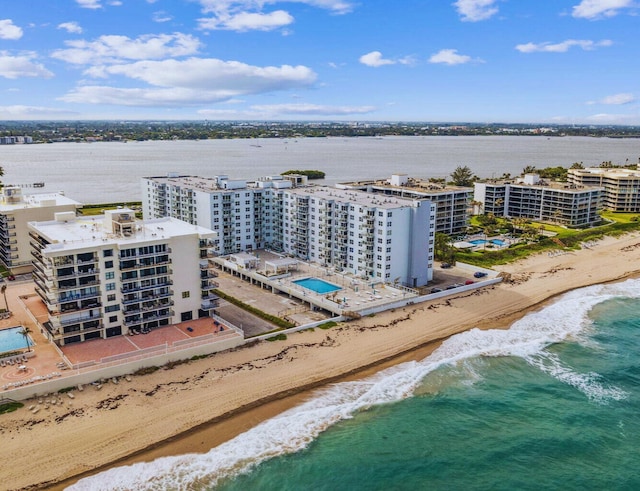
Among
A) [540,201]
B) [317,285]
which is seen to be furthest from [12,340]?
[540,201]

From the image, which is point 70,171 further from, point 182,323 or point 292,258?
point 182,323

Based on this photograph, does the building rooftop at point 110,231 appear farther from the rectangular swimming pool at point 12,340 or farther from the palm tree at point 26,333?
the rectangular swimming pool at point 12,340

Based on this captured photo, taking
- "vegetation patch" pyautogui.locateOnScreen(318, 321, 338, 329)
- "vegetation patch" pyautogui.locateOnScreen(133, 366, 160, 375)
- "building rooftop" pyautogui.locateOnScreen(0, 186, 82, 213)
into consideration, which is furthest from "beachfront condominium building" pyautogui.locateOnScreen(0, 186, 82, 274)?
"vegetation patch" pyautogui.locateOnScreen(318, 321, 338, 329)

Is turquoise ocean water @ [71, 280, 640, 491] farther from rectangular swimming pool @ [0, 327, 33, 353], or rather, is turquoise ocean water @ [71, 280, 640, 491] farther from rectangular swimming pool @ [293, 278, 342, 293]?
rectangular swimming pool @ [0, 327, 33, 353]

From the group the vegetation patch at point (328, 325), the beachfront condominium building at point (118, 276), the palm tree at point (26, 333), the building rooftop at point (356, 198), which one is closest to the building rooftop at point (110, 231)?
the beachfront condominium building at point (118, 276)

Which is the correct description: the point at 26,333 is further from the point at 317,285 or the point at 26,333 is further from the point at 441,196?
the point at 441,196
